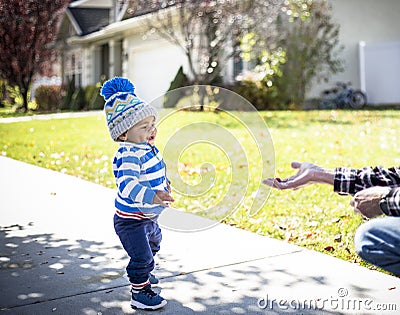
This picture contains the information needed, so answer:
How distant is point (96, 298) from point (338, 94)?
15237mm

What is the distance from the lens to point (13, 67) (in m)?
7.98

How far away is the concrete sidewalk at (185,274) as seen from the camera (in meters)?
3.15

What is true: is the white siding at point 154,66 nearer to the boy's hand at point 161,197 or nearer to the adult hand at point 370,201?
the boy's hand at point 161,197

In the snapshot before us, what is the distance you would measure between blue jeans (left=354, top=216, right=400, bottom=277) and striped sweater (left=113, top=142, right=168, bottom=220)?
103 cm

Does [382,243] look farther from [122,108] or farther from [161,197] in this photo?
[122,108]

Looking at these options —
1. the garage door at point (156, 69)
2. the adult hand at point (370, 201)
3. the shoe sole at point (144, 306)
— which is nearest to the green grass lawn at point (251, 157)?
the shoe sole at point (144, 306)

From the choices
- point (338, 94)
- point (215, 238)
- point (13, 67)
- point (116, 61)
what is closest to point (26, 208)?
point (215, 238)

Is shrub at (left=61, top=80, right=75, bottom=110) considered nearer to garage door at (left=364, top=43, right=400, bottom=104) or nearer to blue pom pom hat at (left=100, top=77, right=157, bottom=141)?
garage door at (left=364, top=43, right=400, bottom=104)

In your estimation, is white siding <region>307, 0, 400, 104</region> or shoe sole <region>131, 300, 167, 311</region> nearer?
shoe sole <region>131, 300, 167, 311</region>

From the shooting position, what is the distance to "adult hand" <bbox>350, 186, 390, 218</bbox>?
2602mm

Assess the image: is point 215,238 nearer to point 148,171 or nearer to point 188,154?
point 148,171

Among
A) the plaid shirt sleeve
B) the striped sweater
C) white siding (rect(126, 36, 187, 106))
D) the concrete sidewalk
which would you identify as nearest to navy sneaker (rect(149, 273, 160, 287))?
the concrete sidewalk

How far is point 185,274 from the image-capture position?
3.71m

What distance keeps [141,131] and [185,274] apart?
1061 mm
